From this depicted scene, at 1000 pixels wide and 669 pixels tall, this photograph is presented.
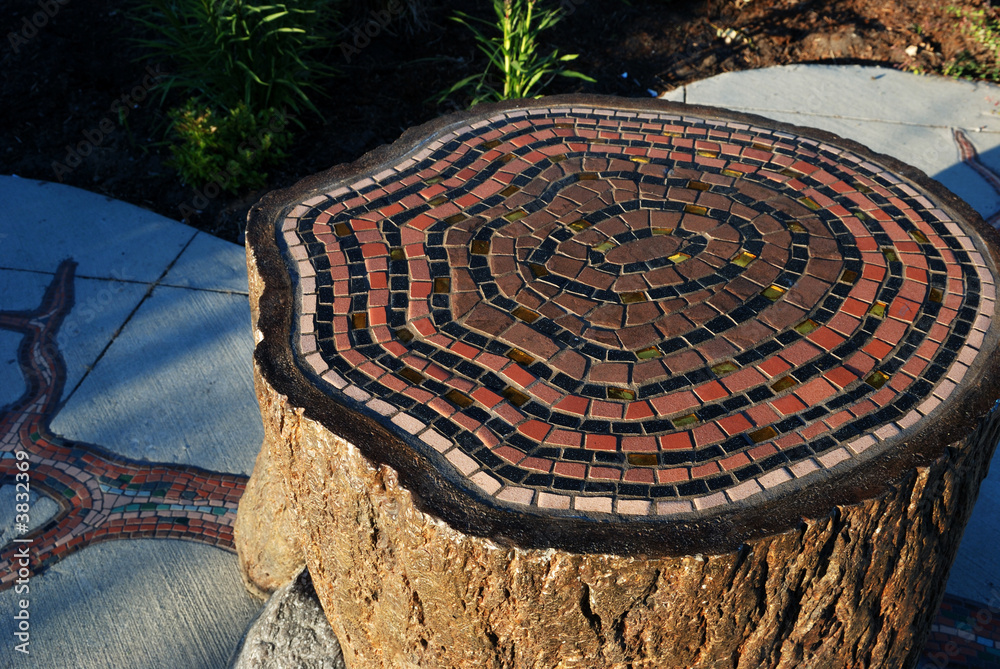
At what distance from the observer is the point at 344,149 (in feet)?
15.5

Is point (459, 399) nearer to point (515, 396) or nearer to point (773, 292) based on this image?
point (515, 396)

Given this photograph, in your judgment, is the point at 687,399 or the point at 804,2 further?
the point at 804,2

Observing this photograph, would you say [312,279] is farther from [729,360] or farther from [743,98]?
[743,98]

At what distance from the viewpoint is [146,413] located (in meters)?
3.30

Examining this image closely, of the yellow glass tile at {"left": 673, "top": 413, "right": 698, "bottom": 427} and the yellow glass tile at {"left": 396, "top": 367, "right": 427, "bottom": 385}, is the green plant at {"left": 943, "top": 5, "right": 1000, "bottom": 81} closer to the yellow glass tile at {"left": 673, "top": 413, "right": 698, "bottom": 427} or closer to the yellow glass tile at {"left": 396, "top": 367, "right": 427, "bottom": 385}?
the yellow glass tile at {"left": 673, "top": 413, "right": 698, "bottom": 427}

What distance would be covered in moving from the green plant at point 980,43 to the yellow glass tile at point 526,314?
14.6 ft

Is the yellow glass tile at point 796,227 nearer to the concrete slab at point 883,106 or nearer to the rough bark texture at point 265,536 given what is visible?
the rough bark texture at point 265,536

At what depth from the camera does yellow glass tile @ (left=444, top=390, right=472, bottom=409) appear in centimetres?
195

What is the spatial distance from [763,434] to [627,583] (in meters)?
0.49

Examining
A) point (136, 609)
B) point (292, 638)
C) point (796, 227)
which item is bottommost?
Answer: point (136, 609)

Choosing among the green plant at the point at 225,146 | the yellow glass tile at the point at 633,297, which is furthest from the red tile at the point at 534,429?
the green plant at the point at 225,146

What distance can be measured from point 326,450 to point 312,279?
1.98 ft

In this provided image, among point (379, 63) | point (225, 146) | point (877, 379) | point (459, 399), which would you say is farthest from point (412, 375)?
point (379, 63)

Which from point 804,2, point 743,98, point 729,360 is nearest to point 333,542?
point 729,360
